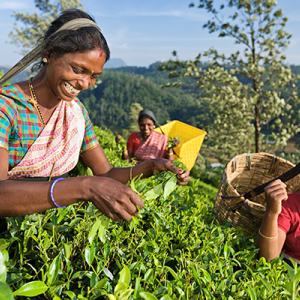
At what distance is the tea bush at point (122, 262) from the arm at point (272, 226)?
211mm

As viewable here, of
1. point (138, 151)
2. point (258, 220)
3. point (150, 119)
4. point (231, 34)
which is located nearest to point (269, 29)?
point (231, 34)

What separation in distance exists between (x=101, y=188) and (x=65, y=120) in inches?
34.3

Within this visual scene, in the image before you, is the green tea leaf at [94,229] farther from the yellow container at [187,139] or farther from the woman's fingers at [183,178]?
the yellow container at [187,139]

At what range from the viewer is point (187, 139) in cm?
596

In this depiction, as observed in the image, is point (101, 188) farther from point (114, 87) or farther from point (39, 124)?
point (114, 87)

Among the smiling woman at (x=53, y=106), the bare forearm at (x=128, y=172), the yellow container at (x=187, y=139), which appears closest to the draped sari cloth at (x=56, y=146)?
the smiling woman at (x=53, y=106)

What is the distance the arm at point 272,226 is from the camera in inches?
66.9

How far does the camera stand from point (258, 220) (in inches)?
81.3

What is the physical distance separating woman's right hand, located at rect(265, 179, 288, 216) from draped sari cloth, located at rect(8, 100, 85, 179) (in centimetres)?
140

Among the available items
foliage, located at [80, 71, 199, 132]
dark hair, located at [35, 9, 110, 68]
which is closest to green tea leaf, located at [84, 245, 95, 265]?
dark hair, located at [35, 9, 110, 68]

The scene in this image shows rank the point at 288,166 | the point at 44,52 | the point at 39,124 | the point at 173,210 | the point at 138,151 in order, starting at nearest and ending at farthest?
the point at 44,52 < the point at 39,124 < the point at 173,210 < the point at 288,166 < the point at 138,151

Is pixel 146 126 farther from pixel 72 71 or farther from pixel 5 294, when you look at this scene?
pixel 5 294

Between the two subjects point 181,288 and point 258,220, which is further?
point 258,220

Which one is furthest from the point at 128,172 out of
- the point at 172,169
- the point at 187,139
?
the point at 187,139
